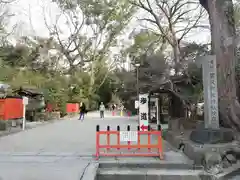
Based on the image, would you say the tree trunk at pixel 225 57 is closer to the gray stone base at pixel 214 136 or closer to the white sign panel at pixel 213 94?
the white sign panel at pixel 213 94

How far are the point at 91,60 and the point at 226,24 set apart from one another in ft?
123

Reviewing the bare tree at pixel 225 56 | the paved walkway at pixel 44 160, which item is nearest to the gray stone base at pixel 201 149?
the bare tree at pixel 225 56

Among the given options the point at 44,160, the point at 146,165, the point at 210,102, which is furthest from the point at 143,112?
the point at 44,160

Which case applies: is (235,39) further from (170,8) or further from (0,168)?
(170,8)

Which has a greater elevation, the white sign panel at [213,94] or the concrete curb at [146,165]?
the white sign panel at [213,94]

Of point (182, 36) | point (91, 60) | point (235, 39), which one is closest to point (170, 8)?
point (182, 36)

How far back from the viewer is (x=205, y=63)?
8.94m

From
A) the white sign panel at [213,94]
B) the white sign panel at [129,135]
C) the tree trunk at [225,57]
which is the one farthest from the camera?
the tree trunk at [225,57]

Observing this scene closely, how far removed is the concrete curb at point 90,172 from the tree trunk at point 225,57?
493 cm

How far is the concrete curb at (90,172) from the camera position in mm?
6285

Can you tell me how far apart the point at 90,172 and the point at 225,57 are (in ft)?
19.9


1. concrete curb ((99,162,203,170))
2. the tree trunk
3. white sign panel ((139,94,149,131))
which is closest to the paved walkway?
concrete curb ((99,162,203,170))

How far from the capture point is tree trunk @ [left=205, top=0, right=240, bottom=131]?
929 cm

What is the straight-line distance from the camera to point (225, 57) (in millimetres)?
9477
